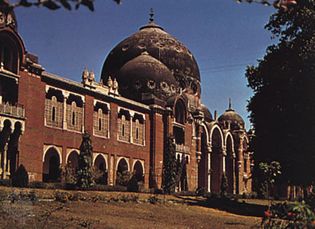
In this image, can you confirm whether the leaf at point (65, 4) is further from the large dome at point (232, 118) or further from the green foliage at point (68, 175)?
the large dome at point (232, 118)

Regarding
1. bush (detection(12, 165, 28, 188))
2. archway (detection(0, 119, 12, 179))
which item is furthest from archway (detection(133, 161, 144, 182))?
bush (detection(12, 165, 28, 188))

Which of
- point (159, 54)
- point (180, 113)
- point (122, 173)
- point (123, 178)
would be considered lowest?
point (123, 178)

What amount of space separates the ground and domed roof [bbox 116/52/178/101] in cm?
2090

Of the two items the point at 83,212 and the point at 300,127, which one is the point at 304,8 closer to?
the point at 300,127

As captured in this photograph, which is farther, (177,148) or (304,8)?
(177,148)

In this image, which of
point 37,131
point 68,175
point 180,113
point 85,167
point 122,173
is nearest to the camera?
point 85,167

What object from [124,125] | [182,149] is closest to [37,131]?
[124,125]

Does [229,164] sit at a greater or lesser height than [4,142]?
lesser

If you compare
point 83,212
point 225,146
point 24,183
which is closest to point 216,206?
point 24,183

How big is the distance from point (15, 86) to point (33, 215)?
17.7 meters

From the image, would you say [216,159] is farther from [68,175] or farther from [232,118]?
[68,175]

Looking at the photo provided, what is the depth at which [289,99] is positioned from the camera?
29391mm

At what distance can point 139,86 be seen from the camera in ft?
165

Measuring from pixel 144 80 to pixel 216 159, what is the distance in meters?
16.1
